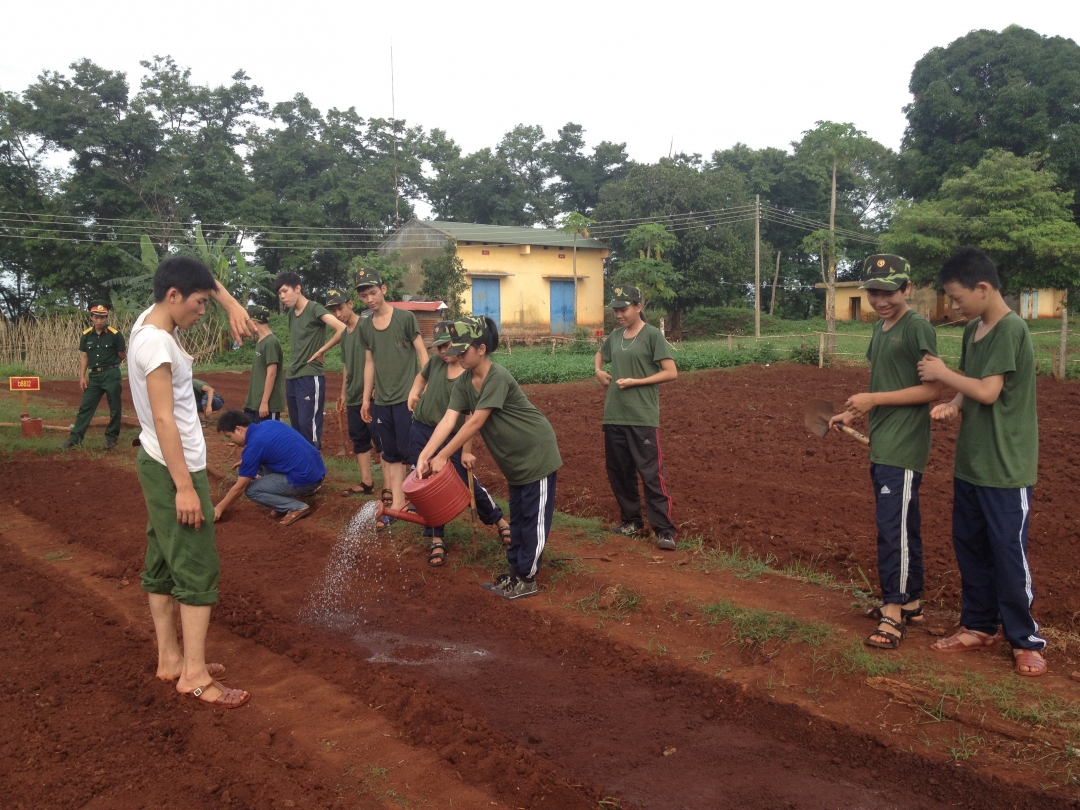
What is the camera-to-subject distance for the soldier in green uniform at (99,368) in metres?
10.1

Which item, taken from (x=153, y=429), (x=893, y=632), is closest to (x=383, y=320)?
(x=153, y=429)

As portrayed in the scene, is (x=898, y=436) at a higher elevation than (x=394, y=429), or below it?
higher

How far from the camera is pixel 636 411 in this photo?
5.93m

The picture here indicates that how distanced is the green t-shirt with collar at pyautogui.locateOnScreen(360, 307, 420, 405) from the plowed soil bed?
1.12m

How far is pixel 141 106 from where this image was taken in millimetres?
31625

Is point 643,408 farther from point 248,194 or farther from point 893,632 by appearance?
point 248,194

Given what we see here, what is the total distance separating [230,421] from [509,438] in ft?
8.74

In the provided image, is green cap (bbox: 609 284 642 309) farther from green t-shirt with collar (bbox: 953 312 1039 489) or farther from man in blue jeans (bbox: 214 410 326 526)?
man in blue jeans (bbox: 214 410 326 526)

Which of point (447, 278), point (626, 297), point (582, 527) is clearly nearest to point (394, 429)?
point (582, 527)

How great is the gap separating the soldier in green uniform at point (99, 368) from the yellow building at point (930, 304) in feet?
85.3

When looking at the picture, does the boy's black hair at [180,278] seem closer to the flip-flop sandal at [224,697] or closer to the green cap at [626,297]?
the flip-flop sandal at [224,697]

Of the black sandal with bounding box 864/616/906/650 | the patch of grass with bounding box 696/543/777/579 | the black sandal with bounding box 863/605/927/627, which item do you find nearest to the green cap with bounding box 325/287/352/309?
the patch of grass with bounding box 696/543/777/579

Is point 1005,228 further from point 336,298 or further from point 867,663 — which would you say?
point 867,663

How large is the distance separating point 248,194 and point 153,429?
31954mm
